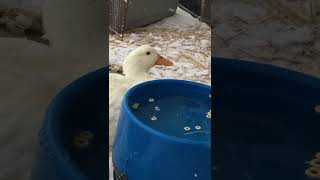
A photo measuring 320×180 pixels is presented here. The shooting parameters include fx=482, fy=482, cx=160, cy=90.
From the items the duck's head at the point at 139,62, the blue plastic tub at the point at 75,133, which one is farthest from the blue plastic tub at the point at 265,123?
the duck's head at the point at 139,62

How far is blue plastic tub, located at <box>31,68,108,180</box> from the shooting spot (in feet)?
1.65

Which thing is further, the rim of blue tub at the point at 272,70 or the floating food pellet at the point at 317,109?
the floating food pellet at the point at 317,109

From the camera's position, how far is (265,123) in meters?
0.67

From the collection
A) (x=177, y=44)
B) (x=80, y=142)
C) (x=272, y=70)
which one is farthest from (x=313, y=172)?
(x=177, y=44)

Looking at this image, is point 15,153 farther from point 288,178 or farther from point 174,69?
point 174,69

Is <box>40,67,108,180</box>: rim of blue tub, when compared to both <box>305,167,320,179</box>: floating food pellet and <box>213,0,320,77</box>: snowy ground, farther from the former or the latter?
<box>305,167,320,179</box>: floating food pellet

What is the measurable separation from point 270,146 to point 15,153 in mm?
374

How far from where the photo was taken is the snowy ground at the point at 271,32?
496 mm

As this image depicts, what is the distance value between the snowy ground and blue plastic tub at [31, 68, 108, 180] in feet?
0.44

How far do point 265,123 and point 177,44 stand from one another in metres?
1.28

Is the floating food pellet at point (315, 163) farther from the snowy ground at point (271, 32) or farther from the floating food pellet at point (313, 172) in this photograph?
the snowy ground at point (271, 32)

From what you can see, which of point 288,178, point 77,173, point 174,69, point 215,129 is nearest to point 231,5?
point 215,129

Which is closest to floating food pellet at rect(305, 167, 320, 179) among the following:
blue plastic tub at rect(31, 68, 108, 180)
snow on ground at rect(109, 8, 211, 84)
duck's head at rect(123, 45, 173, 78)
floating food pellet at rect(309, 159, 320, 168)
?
floating food pellet at rect(309, 159, 320, 168)

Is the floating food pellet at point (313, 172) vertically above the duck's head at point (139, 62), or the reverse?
the floating food pellet at point (313, 172)
